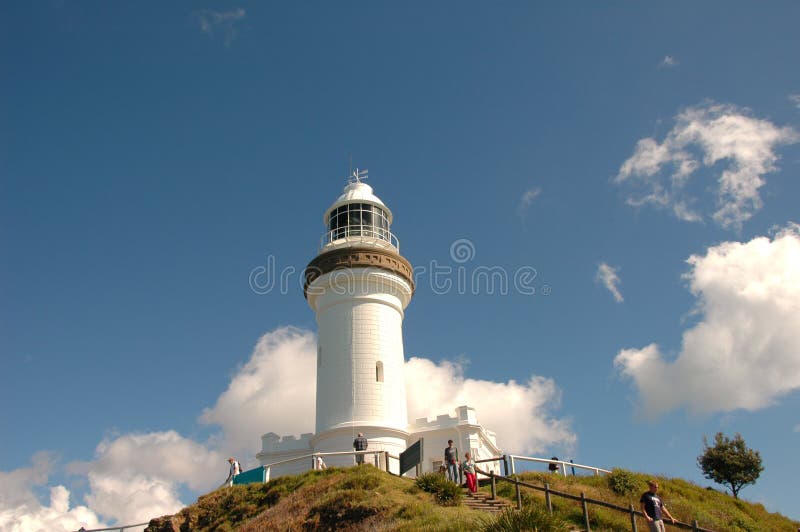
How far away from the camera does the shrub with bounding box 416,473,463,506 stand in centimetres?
1897

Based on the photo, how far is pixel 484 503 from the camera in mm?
19047

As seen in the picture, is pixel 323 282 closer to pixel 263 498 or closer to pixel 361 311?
pixel 361 311

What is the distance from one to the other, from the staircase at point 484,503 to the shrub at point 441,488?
30 cm

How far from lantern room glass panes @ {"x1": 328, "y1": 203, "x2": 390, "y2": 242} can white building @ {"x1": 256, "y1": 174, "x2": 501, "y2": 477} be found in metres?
0.06

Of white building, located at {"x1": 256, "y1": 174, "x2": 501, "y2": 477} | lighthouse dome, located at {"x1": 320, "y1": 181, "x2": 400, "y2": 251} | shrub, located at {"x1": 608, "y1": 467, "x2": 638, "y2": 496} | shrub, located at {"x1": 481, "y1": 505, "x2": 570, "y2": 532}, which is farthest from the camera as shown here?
lighthouse dome, located at {"x1": 320, "y1": 181, "x2": 400, "y2": 251}

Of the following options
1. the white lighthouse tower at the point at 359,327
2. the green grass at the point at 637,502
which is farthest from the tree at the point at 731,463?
the white lighthouse tower at the point at 359,327

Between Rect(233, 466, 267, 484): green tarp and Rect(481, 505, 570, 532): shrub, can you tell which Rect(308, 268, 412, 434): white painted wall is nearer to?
Rect(233, 466, 267, 484): green tarp

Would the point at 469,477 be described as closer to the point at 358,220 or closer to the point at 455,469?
the point at 455,469

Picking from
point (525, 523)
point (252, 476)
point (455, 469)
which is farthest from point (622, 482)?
point (252, 476)

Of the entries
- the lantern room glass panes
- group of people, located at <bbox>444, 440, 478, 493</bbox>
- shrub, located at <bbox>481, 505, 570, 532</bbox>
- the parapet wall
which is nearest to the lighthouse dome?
the lantern room glass panes

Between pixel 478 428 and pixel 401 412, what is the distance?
3.19 meters

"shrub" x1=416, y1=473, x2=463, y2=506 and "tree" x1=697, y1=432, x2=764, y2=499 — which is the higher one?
"tree" x1=697, y1=432, x2=764, y2=499

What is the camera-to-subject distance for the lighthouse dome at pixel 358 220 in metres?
31.6

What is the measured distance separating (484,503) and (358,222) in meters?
16.0
